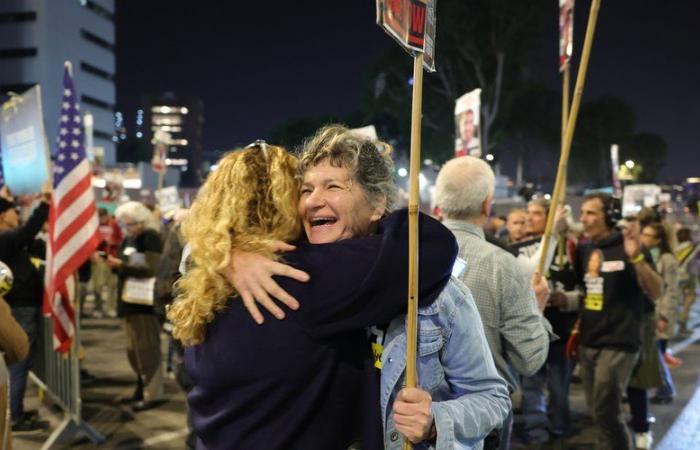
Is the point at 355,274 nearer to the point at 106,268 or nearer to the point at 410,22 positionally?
the point at 410,22

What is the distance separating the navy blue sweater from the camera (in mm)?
1932

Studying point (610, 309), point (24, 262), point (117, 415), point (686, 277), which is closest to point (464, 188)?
point (610, 309)

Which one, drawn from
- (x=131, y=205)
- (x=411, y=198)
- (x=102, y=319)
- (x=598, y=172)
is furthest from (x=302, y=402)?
(x=598, y=172)

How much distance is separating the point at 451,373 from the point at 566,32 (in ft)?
14.6

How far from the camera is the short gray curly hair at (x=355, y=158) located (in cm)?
227

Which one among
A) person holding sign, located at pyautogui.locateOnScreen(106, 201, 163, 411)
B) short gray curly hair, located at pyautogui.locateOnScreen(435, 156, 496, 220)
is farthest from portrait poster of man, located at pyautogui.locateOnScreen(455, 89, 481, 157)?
person holding sign, located at pyautogui.locateOnScreen(106, 201, 163, 411)

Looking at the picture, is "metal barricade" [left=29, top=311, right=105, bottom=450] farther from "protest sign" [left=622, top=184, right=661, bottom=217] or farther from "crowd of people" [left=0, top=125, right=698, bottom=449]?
"protest sign" [left=622, top=184, right=661, bottom=217]

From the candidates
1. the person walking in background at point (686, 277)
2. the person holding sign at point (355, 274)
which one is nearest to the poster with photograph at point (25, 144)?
the person holding sign at point (355, 274)

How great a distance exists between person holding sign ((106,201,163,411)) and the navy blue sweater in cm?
606

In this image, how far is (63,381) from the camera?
23.4ft

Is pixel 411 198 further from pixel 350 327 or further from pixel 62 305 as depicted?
pixel 62 305

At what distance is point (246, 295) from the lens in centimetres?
197

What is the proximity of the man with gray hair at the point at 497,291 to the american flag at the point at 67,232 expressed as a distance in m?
3.98

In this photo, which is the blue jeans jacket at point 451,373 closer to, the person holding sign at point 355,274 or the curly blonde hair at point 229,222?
the person holding sign at point 355,274
